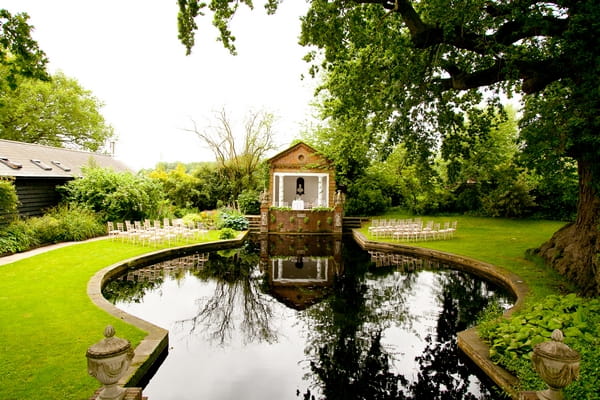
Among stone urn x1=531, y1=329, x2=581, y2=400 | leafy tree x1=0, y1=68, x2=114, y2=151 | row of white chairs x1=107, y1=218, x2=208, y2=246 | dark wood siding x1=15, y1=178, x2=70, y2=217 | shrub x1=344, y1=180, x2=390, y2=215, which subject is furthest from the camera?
leafy tree x1=0, y1=68, x2=114, y2=151

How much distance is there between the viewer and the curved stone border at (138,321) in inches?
182

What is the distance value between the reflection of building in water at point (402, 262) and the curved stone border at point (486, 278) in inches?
21.9

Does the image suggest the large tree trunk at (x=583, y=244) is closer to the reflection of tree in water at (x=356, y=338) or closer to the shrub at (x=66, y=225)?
the reflection of tree in water at (x=356, y=338)

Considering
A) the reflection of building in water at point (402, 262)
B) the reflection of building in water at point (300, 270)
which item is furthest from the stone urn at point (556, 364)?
Result: the reflection of building in water at point (402, 262)

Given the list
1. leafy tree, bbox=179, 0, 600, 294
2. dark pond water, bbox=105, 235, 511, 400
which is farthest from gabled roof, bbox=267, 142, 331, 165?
leafy tree, bbox=179, 0, 600, 294

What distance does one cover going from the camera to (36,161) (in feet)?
54.6

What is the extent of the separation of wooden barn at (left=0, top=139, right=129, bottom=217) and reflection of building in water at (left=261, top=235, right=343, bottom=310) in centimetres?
1009

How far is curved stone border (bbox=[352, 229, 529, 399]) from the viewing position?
4590mm

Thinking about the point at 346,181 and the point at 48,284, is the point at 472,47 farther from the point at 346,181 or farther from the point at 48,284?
the point at 346,181

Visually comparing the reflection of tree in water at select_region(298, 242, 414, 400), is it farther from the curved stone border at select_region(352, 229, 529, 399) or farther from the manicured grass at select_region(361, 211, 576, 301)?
the manicured grass at select_region(361, 211, 576, 301)

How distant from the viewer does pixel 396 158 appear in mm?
22031

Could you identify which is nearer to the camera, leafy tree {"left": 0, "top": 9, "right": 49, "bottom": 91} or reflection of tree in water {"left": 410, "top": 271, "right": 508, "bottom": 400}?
leafy tree {"left": 0, "top": 9, "right": 49, "bottom": 91}

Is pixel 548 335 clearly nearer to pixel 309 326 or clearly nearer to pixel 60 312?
pixel 309 326

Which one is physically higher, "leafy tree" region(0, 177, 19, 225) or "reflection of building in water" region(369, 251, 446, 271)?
"leafy tree" region(0, 177, 19, 225)
